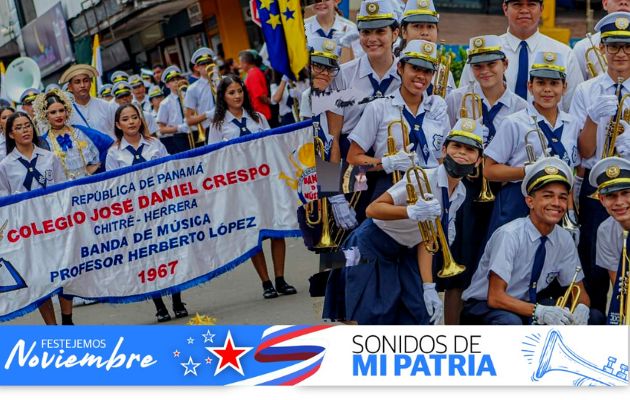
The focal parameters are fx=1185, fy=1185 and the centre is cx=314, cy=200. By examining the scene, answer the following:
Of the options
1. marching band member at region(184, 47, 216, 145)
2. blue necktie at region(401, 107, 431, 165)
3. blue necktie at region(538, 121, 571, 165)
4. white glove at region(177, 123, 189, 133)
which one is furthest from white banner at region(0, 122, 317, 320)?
white glove at region(177, 123, 189, 133)

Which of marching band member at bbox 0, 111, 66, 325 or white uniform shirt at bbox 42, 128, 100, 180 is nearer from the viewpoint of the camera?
marching band member at bbox 0, 111, 66, 325

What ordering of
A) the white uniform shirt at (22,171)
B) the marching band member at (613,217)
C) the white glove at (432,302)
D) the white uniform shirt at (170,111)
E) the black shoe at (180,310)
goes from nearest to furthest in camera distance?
1. the marching band member at (613,217)
2. the white glove at (432,302)
3. the black shoe at (180,310)
4. the white uniform shirt at (22,171)
5. the white uniform shirt at (170,111)

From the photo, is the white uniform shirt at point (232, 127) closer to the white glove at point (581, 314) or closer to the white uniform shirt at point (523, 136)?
the white uniform shirt at point (523, 136)

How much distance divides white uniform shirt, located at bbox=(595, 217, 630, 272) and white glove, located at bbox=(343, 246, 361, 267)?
0.93 m

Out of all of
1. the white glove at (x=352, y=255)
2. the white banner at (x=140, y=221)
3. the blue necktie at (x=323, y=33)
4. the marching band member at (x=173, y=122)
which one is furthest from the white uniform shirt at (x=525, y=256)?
the marching band member at (x=173, y=122)

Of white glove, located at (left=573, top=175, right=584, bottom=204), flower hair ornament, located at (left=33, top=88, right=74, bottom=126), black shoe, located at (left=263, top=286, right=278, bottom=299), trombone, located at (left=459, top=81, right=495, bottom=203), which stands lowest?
black shoe, located at (left=263, top=286, right=278, bottom=299)

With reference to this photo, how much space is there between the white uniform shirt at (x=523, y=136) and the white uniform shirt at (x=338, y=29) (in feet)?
2.12

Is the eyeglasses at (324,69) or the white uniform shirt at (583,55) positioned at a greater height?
→ the eyeglasses at (324,69)

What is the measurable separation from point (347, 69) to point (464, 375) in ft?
4.18

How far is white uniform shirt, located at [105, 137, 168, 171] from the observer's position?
6.22 metres

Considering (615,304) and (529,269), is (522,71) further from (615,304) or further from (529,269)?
(615,304)

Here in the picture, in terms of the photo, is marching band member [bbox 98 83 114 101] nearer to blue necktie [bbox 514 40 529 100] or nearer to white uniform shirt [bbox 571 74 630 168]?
blue necktie [bbox 514 40 529 100]

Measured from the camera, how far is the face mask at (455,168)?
4469mm

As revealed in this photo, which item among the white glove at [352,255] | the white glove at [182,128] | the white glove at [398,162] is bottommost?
the white glove at [352,255]
